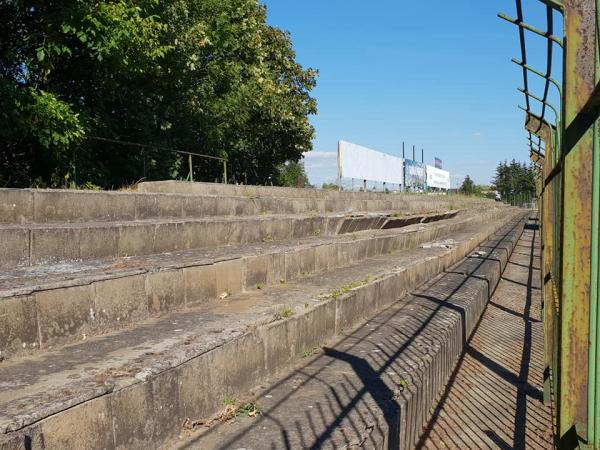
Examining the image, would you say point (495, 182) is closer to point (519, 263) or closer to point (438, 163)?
point (438, 163)

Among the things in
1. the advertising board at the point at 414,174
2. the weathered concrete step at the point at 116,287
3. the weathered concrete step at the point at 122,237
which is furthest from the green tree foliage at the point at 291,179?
the weathered concrete step at the point at 116,287

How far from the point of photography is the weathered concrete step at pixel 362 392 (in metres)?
2.82

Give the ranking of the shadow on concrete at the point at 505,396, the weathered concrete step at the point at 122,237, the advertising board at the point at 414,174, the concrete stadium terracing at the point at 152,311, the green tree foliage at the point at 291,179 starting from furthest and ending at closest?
the advertising board at the point at 414,174 → the green tree foliage at the point at 291,179 → the shadow on concrete at the point at 505,396 → the weathered concrete step at the point at 122,237 → the concrete stadium terracing at the point at 152,311

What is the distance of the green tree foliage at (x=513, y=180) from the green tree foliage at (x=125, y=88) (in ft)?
224

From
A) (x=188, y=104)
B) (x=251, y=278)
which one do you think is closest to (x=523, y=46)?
(x=251, y=278)

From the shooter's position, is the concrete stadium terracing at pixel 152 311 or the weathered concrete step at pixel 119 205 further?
the weathered concrete step at pixel 119 205

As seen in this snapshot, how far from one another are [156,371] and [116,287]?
0.98m

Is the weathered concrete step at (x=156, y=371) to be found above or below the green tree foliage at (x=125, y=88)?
below

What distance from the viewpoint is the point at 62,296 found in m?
2.98

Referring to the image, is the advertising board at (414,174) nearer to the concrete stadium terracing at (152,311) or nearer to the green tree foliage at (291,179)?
the green tree foliage at (291,179)

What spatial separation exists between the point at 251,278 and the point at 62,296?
2300 millimetres

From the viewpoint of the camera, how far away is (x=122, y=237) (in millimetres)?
4578

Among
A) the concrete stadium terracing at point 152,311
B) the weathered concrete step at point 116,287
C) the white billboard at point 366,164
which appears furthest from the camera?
the white billboard at point 366,164

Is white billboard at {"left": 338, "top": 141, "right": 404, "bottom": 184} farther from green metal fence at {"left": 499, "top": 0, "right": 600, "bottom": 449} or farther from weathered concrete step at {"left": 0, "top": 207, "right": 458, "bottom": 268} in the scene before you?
green metal fence at {"left": 499, "top": 0, "right": 600, "bottom": 449}
